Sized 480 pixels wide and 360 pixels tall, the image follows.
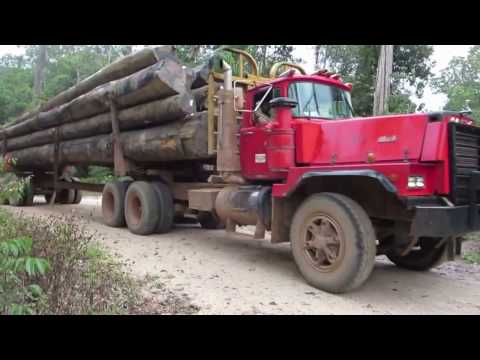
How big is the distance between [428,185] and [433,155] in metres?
0.33

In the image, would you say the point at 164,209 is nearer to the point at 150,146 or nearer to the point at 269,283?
the point at 150,146

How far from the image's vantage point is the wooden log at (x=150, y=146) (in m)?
7.07

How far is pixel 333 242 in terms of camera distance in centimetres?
460

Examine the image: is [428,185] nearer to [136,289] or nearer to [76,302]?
[136,289]

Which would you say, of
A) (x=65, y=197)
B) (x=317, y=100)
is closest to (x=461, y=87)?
(x=317, y=100)

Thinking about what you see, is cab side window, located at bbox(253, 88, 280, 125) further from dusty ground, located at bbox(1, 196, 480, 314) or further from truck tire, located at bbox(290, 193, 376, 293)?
dusty ground, located at bbox(1, 196, 480, 314)

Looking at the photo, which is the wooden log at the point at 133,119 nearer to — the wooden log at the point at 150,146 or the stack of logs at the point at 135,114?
the stack of logs at the point at 135,114

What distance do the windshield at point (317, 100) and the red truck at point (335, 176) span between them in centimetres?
2

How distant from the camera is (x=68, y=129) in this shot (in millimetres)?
10648

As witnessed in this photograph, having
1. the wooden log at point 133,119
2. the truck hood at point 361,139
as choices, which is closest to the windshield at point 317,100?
the truck hood at point 361,139

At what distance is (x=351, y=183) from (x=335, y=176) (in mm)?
210
